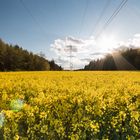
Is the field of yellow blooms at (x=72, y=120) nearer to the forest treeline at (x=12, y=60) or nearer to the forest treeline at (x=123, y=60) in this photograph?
the forest treeline at (x=12, y=60)

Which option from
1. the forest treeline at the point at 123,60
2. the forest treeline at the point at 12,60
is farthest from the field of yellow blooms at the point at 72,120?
the forest treeline at the point at 123,60

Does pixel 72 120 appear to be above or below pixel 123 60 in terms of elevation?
below

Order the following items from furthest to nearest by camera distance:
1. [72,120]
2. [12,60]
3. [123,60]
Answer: [123,60]
[12,60]
[72,120]

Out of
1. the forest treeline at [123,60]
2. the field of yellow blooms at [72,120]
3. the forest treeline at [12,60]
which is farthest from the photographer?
the forest treeline at [123,60]

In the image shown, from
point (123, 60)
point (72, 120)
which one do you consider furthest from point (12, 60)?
point (72, 120)

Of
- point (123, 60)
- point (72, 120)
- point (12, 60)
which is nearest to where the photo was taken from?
point (72, 120)

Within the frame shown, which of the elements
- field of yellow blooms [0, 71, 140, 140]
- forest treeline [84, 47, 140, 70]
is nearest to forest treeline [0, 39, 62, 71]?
forest treeline [84, 47, 140, 70]

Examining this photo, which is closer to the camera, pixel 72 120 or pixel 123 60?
pixel 72 120

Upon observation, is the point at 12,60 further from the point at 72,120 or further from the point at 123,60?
the point at 72,120

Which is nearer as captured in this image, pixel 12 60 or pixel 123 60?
pixel 12 60

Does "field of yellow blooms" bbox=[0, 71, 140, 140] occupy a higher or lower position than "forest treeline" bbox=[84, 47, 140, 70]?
lower

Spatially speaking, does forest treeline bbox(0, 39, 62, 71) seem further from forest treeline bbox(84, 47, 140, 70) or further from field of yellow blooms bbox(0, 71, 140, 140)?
field of yellow blooms bbox(0, 71, 140, 140)

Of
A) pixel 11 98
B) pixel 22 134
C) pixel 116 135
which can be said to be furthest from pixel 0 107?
pixel 116 135

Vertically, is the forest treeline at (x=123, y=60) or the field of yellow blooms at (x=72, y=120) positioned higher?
the forest treeline at (x=123, y=60)
